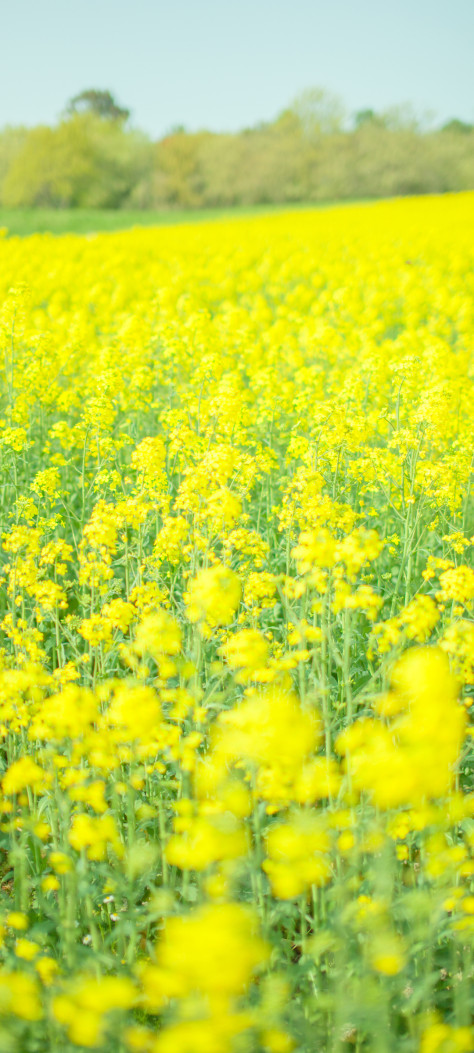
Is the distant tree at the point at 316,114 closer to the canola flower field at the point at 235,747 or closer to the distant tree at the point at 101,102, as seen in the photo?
the distant tree at the point at 101,102

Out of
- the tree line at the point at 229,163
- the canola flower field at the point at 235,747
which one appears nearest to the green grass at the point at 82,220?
the tree line at the point at 229,163

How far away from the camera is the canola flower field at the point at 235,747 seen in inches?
64.9

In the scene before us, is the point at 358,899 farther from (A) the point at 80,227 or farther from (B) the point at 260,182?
(B) the point at 260,182

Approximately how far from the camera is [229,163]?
47.4 meters

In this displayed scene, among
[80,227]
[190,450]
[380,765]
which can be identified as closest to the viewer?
[380,765]

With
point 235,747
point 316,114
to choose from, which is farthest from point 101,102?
point 235,747

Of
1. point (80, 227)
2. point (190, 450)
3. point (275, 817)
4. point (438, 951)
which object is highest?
point (80, 227)

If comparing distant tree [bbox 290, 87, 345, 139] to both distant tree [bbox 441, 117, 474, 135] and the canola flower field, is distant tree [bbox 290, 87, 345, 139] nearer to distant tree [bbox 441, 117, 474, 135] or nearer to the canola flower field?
distant tree [bbox 441, 117, 474, 135]

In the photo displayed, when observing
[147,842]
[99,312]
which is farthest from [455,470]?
[99,312]

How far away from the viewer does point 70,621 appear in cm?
325

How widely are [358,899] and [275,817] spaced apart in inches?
25.6

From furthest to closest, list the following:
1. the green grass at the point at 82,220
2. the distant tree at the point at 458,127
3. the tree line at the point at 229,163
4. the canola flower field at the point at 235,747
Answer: the distant tree at the point at 458,127 → the tree line at the point at 229,163 → the green grass at the point at 82,220 → the canola flower field at the point at 235,747

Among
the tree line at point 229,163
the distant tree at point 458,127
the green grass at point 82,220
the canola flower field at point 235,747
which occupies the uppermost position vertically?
the distant tree at point 458,127

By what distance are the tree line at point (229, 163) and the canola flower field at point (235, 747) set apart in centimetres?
4339
